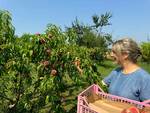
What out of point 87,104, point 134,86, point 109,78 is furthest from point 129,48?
point 87,104

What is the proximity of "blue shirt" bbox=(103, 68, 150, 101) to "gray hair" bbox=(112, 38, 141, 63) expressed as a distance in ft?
0.49

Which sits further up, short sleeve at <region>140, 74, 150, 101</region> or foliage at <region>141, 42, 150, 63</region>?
foliage at <region>141, 42, 150, 63</region>

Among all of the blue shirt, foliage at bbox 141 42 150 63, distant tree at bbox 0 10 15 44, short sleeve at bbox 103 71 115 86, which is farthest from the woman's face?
foliage at bbox 141 42 150 63

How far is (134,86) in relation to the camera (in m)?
4.12

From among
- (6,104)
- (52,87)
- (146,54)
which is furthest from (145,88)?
(146,54)

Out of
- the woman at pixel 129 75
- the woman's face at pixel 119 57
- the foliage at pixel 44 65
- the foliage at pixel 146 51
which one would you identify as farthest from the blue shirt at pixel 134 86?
the foliage at pixel 146 51

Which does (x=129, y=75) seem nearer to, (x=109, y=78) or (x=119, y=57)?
(x=119, y=57)

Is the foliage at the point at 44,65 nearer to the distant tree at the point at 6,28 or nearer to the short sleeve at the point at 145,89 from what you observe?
the distant tree at the point at 6,28

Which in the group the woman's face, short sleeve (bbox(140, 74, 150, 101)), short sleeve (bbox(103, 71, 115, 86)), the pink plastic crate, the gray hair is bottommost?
the pink plastic crate

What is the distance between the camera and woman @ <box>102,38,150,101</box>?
13.4 ft

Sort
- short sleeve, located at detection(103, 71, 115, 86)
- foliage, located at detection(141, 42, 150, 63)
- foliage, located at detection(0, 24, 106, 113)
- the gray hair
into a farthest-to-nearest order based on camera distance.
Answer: foliage, located at detection(141, 42, 150, 63) → foliage, located at detection(0, 24, 106, 113) → short sleeve, located at detection(103, 71, 115, 86) → the gray hair

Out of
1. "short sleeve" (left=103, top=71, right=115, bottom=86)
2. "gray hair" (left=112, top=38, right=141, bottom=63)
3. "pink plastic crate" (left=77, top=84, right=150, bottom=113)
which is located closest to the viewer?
"pink plastic crate" (left=77, top=84, right=150, bottom=113)

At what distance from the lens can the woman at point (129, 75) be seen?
4078 millimetres

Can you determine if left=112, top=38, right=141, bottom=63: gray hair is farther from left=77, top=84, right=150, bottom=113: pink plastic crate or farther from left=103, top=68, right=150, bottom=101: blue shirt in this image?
left=77, top=84, right=150, bottom=113: pink plastic crate
